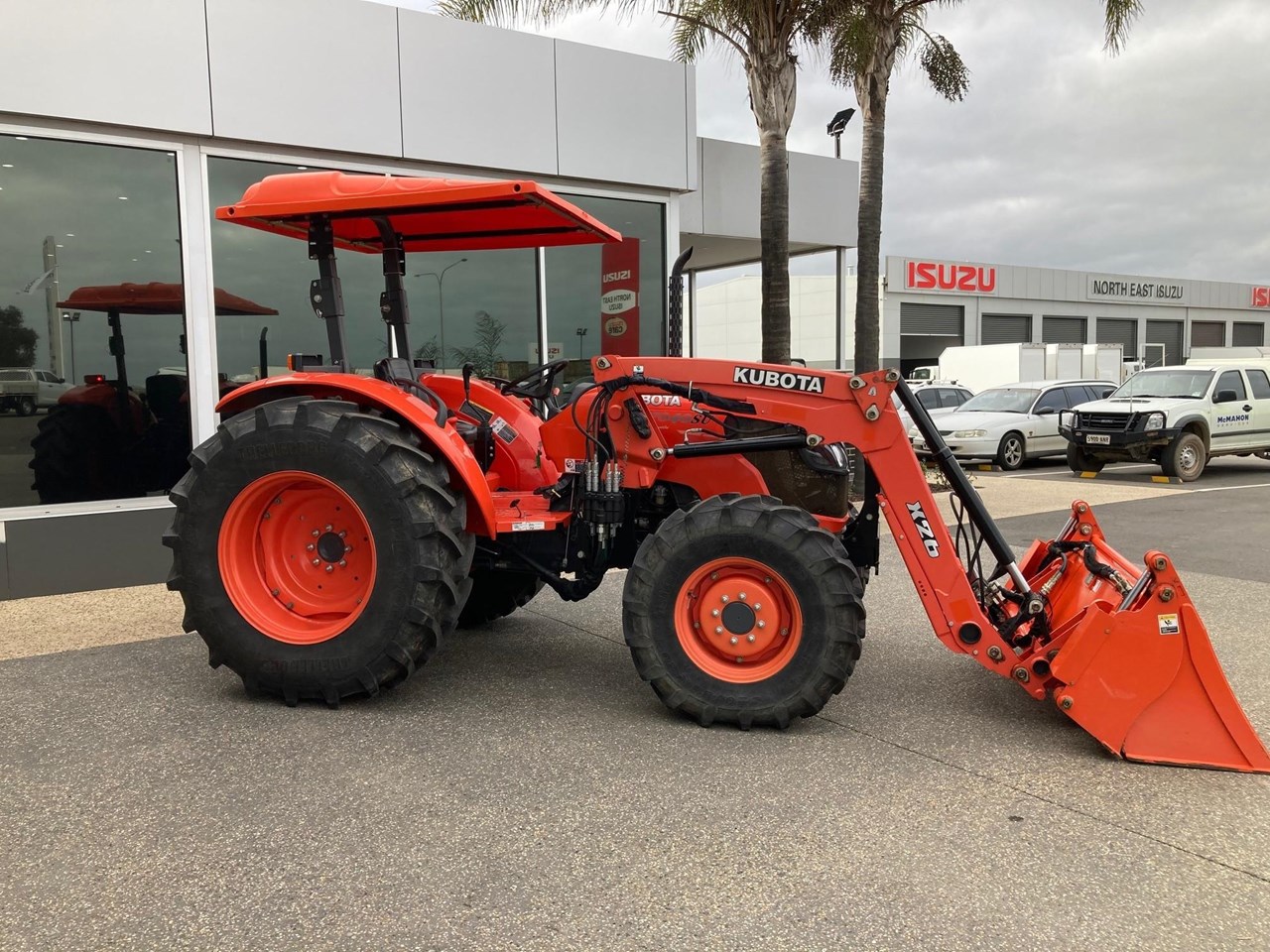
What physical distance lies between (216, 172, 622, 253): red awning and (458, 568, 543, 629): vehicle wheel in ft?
6.48

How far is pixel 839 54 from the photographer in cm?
1273

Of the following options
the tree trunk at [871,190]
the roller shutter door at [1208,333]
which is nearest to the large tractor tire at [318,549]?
the tree trunk at [871,190]

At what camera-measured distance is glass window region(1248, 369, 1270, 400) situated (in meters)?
15.9

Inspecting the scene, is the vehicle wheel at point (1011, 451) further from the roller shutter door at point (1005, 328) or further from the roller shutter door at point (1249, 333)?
the roller shutter door at point (1249, 333)

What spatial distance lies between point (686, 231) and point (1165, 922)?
1071 centimetres

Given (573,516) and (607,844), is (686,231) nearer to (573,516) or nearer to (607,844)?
(573,516)

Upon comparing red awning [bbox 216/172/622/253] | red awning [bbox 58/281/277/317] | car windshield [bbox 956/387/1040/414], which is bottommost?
car windshield [bbox 956/387/1040/414]

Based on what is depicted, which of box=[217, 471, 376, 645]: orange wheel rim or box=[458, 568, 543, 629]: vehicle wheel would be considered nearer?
box=[217, 471, 376, 645]: orange wheel rim

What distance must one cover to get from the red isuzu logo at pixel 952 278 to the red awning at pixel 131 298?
38.4 metres

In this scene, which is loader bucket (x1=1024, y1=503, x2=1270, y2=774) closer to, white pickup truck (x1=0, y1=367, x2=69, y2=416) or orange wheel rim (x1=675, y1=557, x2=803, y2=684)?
orange wheel rim (x1=675, y1=557, x2=803, y2=684)

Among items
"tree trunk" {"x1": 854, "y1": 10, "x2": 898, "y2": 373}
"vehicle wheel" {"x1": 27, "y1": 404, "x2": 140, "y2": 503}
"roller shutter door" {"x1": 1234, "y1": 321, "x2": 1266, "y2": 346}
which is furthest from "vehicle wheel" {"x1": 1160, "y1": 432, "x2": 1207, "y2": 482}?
"roller shutter door" {"x1": 1234, "y1": 321, "x2": 1266, "y2": 346}

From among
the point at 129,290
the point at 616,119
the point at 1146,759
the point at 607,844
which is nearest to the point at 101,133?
the point at 129,290

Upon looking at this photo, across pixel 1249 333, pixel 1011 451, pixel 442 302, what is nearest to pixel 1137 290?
pixel 1249 333

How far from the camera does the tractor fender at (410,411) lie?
4426 millimetres
